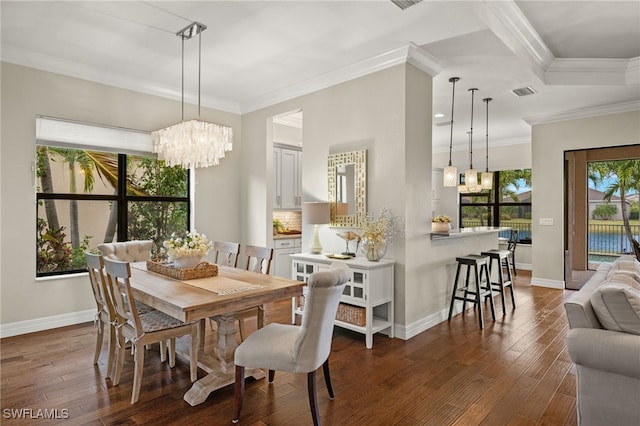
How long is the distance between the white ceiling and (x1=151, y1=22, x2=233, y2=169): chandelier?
0.14 meters

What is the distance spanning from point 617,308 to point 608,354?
0.83 ft

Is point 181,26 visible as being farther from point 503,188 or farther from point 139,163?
point 503,188

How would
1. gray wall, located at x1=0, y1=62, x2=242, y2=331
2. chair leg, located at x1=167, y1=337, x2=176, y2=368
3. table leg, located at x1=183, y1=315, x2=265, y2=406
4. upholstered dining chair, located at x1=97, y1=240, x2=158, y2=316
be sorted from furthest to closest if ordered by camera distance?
gray wall, located at x1=0, y1=62, x2=242, y2=331 < upholstered dining chair, located at x1=97, y1=240, x2=158, y2=316 < chair leg, located at x1=167, y1=337, x2=176, y2=368 < table leg, located at x1=183, y1=315, x2=265, y2=406

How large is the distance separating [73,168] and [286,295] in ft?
11.1

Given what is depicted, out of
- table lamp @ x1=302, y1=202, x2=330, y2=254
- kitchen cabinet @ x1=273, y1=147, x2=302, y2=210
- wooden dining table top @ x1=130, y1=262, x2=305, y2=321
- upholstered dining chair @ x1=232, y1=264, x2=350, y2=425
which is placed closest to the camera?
upholstered dining chair @ x1=232, y1=264, x2=350, y2=425

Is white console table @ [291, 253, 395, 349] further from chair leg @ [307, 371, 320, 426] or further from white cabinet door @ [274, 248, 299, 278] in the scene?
white cabinet door @ [274, 248, 299, 278]

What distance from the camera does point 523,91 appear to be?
16.2ft

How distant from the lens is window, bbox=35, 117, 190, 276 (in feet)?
13.8

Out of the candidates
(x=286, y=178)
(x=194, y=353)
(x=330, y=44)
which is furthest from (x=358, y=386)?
(x=286, y=178)

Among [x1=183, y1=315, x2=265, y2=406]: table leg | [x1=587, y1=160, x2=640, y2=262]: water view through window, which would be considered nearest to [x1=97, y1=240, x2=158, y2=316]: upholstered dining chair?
[x1=183, y1=315, x2=265, y2=406]: table leg

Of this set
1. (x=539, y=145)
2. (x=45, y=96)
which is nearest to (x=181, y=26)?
(x=45, y=96)

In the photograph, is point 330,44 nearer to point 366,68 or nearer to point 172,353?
point 366,68

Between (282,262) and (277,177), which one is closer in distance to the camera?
(282,262)

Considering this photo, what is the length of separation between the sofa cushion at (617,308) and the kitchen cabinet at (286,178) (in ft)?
15.1
